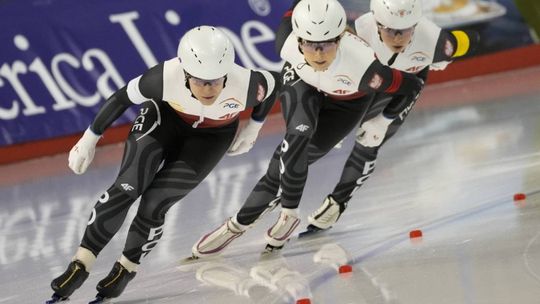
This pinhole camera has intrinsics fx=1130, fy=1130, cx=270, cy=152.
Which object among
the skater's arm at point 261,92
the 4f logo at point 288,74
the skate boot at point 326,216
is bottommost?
the skate boot at point 326,216

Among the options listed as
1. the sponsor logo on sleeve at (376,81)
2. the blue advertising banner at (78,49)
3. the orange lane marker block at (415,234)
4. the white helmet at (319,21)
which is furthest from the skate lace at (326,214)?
the blue advertising banner at (78,49)

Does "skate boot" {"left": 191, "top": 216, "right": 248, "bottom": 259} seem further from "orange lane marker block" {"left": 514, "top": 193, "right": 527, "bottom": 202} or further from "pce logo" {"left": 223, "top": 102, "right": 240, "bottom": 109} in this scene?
"orange lane marker block" {"left": 514, "top": 193, "right": 527, "bottom": 202}

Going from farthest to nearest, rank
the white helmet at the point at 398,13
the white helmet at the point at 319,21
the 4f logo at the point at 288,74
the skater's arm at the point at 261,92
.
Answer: the white helmet at the point at 398,13 < the 4f logo at the point at 288,74 < the white helmet at the point at 319,21 < the skater's arm at the point at 261,92

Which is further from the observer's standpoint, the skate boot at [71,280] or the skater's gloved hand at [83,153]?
the skater's gloved hand at [83,153]

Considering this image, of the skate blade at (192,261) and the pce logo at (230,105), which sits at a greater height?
the pce logo at (230,105)

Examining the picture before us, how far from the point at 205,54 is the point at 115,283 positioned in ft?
3.99

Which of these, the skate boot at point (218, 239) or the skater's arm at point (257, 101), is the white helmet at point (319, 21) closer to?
the skater's arm at point (257, 101)

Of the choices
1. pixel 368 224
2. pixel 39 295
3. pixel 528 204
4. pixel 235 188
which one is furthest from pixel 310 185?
pixel 39 295

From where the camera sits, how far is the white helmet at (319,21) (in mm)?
6000

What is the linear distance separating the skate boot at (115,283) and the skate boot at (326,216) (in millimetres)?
1594

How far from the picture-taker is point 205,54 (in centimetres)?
538

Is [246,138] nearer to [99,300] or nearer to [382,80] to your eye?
[382,80]

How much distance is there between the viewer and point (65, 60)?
37.6 ft

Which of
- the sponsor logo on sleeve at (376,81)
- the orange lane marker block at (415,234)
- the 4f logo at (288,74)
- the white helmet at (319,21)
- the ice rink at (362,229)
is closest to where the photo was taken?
the ice rink at (362,229)
